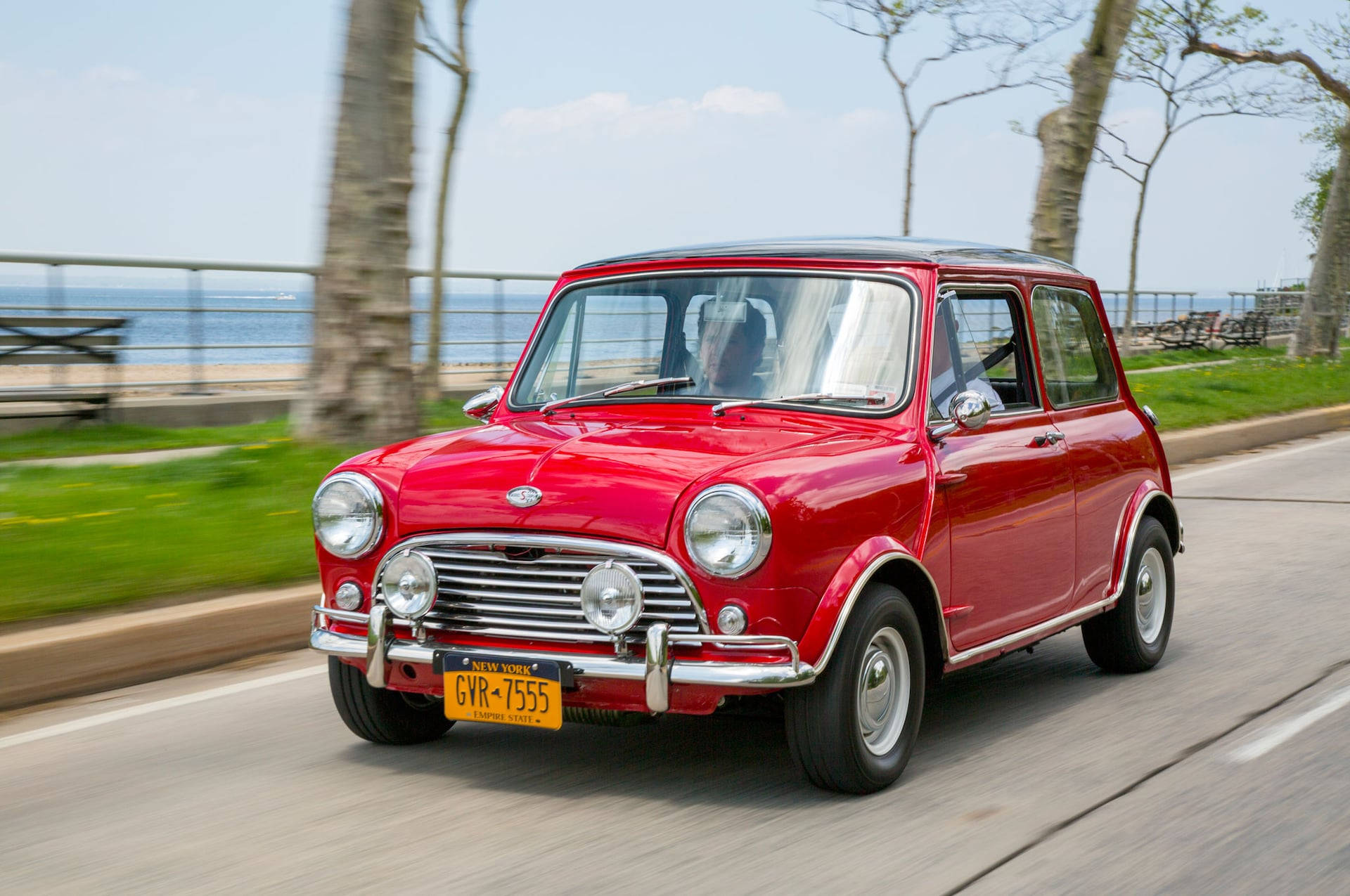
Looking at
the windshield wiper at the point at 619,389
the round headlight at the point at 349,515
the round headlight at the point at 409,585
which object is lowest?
the round headlight at the point at 409,585

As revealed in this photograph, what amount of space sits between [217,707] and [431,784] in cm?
138

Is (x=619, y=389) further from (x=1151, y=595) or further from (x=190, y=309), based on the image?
(x=190, y=309)

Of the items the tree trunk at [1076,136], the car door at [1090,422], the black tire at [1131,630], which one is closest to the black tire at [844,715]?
the car door at [1090,422]

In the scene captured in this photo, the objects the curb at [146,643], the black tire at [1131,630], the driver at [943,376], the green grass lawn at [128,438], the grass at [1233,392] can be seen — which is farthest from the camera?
the grass at [1233,392]

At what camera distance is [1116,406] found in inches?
256

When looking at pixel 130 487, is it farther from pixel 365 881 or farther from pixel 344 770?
pixel 365 881

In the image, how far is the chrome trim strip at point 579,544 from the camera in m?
4.22

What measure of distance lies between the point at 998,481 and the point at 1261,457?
11327 millimetres

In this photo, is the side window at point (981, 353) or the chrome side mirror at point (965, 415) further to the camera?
the side window at point (981, 353)

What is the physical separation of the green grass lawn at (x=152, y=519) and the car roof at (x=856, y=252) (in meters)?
2.42

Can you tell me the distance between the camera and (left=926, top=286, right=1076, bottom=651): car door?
500 centimetres

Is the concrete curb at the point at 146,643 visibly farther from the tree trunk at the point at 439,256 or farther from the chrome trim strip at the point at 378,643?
the tree trunk at the point at 439,256

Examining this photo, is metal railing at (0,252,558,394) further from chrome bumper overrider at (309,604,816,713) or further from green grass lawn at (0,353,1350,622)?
chrome bumper overrider at (309,604,816,713)

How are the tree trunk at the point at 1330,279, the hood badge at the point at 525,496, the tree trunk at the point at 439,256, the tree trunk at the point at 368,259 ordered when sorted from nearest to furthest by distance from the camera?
the hood badge at the point at 525,496, the tree trunk at the point at 368,259, the tree trunk at the point at 439,256, the tree trunk at the point at 1330,279
